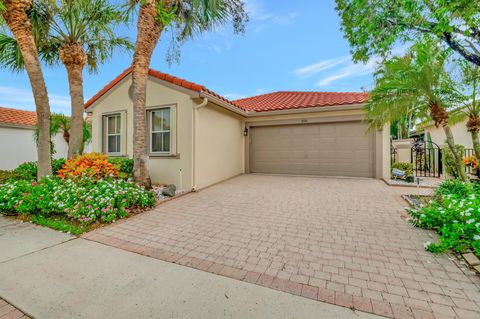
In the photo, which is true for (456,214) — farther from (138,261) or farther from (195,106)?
(195,106)

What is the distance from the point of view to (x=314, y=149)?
33.3 ft

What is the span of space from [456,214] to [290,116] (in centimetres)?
741

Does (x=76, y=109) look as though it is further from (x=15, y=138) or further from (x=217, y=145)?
(x=15, y=138)

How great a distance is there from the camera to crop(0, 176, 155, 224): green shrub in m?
4.75

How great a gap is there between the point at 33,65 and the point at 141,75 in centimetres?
285

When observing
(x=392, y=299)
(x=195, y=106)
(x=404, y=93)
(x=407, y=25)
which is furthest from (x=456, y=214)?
(x=195, y=106)

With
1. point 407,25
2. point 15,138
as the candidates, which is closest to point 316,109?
point 407,25

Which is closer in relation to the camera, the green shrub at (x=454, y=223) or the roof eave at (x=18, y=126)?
the green shrub at (x=454, y=223)

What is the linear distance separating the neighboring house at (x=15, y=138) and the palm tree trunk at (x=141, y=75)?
44.2ft

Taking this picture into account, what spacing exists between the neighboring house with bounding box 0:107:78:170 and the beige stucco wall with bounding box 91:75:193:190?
9684mm

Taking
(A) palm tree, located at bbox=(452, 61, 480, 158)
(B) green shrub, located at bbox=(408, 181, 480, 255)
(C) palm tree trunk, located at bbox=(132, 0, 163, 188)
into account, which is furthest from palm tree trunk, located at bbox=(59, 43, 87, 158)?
(A) palm tree, located at bbox=(452, 61, 480, 158)

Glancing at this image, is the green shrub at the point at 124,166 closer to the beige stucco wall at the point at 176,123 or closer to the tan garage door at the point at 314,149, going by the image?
the beige stucco wall at the point at 176,123

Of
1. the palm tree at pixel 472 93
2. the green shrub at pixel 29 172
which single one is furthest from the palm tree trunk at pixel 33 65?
the palm tree at pixel 472 93

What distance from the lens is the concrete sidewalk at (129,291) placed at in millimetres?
2193
